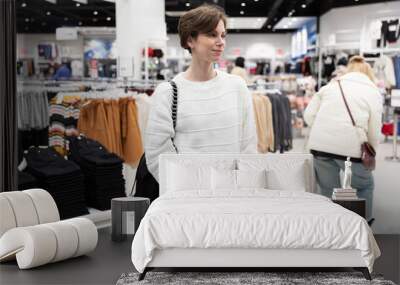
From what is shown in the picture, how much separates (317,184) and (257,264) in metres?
2.12

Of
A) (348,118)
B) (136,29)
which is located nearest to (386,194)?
(348,118)

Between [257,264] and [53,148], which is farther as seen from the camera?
[53,148]

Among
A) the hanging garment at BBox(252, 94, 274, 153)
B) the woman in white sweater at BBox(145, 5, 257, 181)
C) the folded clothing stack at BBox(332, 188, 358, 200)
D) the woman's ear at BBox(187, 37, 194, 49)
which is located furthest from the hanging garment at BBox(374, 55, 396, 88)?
the woman's ear at BBox(187, 37, 194, 49)

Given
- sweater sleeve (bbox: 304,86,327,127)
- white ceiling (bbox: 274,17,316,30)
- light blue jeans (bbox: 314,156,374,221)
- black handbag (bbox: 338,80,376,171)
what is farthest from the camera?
white ceiling (bbox: 274,17,316,30)

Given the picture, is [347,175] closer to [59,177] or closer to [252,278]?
[252,278]

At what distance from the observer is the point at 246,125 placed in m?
5.81

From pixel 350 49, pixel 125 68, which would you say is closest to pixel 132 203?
pixel 125 68

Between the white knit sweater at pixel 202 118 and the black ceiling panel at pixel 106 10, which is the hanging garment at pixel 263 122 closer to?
the black ceiling panel at pixel 106 10

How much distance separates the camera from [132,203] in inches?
235

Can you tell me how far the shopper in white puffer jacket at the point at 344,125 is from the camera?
6352 millimetres

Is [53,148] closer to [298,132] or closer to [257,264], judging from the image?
[298,132]

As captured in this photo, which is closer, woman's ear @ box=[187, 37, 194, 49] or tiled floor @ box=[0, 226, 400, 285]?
tiled floor @ box=[0, 226, 400, 285]

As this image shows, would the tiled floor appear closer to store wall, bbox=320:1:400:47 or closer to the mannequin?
the mannequin

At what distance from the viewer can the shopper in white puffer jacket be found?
6.35 metres
